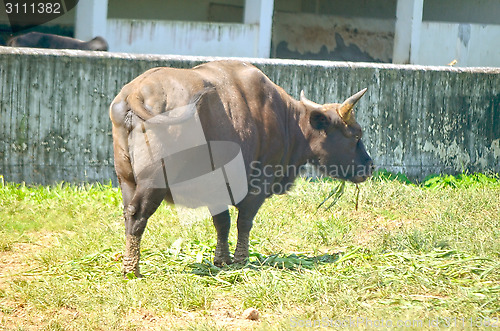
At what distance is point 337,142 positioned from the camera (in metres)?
7.21

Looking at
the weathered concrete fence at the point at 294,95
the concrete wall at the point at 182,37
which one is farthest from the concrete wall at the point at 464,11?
the concrete wall at the point at 182,37

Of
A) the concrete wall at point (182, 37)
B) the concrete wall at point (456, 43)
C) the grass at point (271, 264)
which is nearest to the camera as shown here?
the grass at point (271, 264)

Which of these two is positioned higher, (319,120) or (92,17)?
(92,17)

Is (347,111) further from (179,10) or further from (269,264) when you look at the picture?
(179,10)

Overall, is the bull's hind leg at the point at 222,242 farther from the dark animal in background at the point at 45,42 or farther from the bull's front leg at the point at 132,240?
the dark animal in background at the point at 45,42

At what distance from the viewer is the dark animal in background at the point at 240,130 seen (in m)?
5.70

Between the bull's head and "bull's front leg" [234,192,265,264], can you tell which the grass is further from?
the bull's head

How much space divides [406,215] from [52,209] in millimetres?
3951

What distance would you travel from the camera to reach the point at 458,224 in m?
7.53

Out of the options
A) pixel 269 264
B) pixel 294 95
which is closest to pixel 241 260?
pixel 269 264

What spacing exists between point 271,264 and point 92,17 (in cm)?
645

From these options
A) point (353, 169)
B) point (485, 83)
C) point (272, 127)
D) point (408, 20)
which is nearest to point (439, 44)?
point (408, 20)

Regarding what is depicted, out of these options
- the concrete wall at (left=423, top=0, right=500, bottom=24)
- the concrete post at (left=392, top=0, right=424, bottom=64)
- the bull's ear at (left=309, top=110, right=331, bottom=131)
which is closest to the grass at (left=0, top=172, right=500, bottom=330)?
the bull's ear at (left=309, top=110, right=331, bottom=131)

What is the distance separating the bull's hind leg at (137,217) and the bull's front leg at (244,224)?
0.99 meters
